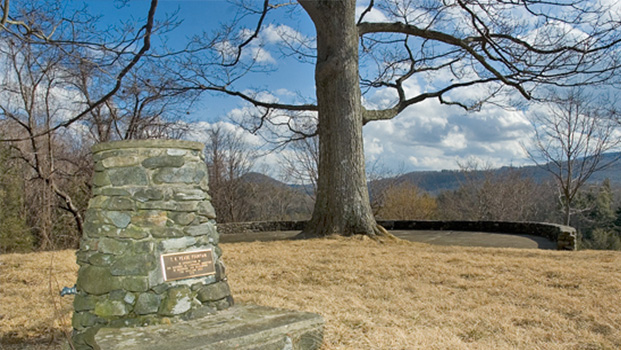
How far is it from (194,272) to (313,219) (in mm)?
6242

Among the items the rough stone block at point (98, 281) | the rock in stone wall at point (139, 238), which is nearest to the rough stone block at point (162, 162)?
the rock in stone wall at point (139, 238)

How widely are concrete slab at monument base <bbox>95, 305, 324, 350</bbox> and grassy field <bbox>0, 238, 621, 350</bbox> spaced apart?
0.27 m

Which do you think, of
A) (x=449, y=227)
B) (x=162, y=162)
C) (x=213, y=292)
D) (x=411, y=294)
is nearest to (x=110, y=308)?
(x=213, y=292)

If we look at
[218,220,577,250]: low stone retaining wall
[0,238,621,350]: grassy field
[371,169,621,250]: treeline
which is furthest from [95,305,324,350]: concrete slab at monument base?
[371,169,621,250]: treeline

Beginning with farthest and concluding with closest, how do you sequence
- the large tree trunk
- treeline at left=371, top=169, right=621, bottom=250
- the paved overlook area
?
treeline at left=371, top=169, right=621, bottom=250, the paved overlook area, the large tree trunk

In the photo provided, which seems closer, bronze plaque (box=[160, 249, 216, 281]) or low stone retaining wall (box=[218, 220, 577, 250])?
bronze plaque (box=[160, 249, 216, 281])

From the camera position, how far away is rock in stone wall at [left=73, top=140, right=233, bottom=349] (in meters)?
3.38

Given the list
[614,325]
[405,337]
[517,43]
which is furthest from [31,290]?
[517,43]

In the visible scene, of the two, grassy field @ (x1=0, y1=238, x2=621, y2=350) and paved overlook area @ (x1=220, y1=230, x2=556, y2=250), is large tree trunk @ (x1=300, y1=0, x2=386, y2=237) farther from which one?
paved overlook area @ (x1=220, y1=230, x2=556, y2=250)

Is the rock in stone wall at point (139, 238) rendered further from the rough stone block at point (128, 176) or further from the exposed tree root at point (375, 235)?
the exposed tree root at point (375, 235)

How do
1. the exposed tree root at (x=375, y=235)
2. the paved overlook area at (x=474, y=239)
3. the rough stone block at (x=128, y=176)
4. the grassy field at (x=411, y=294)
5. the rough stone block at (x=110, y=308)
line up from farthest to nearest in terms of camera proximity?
the paved overlook area at (x=474, y=239), the exposed tree root at (x=375, y=235), the grassy field at (x=411, y=294), the rough stone block at (x=128, y=176), the rough stone block at (x=110, y=308)

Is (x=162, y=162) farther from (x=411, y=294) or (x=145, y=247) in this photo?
(x=411, y=294)

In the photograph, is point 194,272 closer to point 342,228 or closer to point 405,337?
point 405,337

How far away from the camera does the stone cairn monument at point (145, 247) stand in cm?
338
